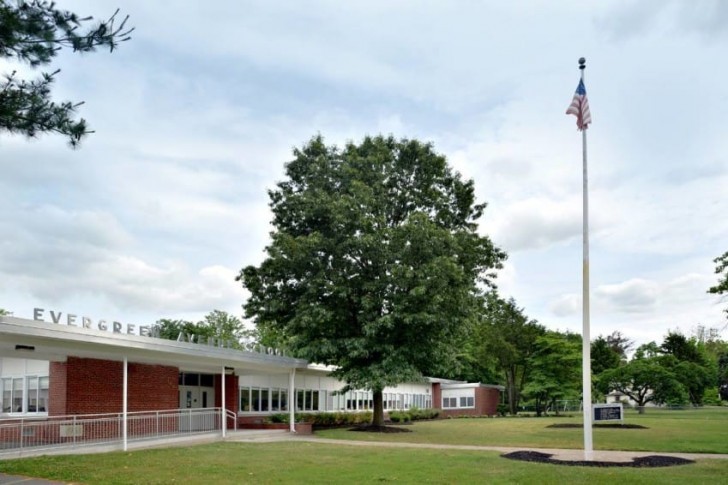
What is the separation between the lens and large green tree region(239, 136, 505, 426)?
101 feet

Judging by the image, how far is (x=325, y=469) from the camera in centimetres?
1647

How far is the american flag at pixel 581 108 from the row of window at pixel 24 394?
19.8m

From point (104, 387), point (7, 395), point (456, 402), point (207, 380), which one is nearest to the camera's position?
point (104, 387)

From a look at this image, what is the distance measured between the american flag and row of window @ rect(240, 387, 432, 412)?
20.7m

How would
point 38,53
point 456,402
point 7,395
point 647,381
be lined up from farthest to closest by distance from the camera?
point 456,402 < point 647,381 < point 7,395 < point 38,53

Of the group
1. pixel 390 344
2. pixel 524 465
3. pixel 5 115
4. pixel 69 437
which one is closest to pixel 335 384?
pixel 390 344

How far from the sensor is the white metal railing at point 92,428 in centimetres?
2134

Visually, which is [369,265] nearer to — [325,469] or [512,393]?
[325,469]

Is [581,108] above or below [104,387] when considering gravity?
above

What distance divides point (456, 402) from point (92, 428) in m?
46.8

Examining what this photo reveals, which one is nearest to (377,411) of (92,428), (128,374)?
(128,374)

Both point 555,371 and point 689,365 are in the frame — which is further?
point 689,365

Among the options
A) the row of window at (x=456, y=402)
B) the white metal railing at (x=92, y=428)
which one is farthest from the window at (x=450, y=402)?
the white metal railing at (x=92, y=428)

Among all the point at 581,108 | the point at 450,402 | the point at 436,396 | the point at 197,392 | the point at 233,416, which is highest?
the point at 581,108
